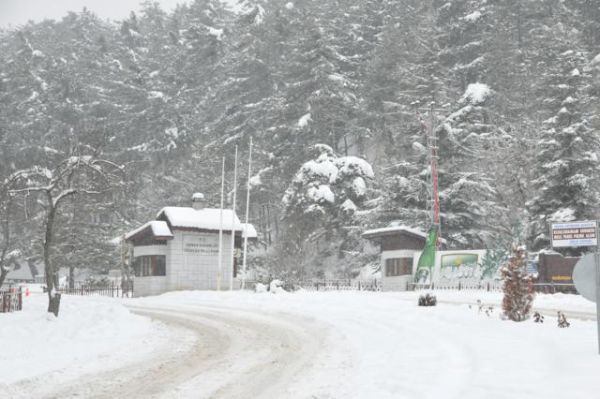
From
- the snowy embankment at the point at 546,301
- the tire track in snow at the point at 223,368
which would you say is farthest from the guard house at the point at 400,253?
the tire track in snow at the point at 223,368

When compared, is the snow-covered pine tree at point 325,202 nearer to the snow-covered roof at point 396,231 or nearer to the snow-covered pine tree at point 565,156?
the snow-covered roof at point 396,231

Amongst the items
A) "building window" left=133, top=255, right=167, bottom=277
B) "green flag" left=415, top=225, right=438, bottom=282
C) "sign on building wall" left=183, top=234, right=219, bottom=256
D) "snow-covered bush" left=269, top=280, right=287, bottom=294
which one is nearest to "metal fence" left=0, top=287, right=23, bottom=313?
"snow-covered bush" left=269, top=280, right=287, bottom=294

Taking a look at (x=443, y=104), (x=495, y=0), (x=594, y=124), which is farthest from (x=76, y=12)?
(x=594, y=124)

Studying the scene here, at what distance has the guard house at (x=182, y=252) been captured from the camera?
139 feet

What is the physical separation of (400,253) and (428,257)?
2497 millimetres

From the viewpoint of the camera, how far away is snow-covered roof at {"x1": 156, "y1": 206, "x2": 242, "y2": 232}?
42.4 meters

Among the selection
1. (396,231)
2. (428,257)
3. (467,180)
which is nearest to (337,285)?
(396,231)

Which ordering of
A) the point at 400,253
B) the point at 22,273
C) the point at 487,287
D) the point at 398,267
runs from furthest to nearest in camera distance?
the point at 22,273 → the point at 398,267 → the point at 400,253 → the point at 487,287

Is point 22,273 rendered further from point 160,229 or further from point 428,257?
point 428,257

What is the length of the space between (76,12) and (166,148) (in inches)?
2094

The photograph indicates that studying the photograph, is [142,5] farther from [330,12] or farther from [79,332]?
[79,332]

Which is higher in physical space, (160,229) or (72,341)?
(160,229)

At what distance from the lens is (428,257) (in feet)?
117

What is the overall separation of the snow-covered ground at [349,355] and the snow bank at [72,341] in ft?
0.18
